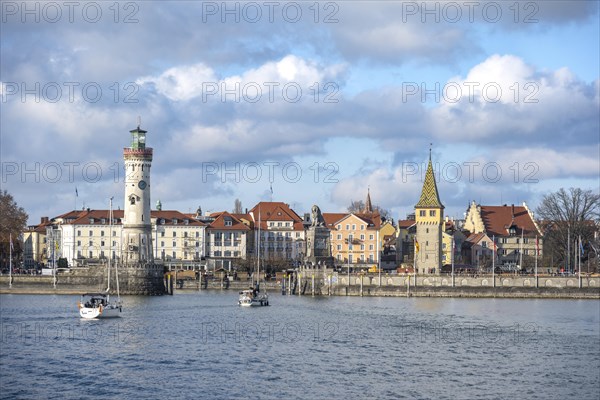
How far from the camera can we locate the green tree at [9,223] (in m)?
156

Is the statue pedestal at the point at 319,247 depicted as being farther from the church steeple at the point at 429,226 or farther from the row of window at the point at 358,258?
the row of window at the point at 358,258

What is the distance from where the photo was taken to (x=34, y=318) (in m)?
88.3

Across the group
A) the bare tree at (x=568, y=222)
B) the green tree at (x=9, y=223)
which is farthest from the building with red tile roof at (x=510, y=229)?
the green tree at (x=9, y=223)

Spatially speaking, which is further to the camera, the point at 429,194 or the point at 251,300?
the point at 429,194

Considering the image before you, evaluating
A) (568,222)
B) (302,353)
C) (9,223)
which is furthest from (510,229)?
(302,353)

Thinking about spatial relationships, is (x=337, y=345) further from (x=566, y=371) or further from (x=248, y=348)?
(x=566, y=371)

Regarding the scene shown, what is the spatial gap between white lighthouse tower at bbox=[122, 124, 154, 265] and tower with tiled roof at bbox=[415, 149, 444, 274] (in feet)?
121

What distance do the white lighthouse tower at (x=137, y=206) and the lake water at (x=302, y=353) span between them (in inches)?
1114

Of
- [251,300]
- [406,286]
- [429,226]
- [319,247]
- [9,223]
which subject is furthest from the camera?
[9,223]

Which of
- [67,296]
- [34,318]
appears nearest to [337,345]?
[34,318]

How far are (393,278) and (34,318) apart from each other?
52632 mm

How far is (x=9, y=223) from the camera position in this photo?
15875 cm

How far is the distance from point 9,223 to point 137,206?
3497 centimetres

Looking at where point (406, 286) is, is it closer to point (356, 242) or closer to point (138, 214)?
point (138, 214)
